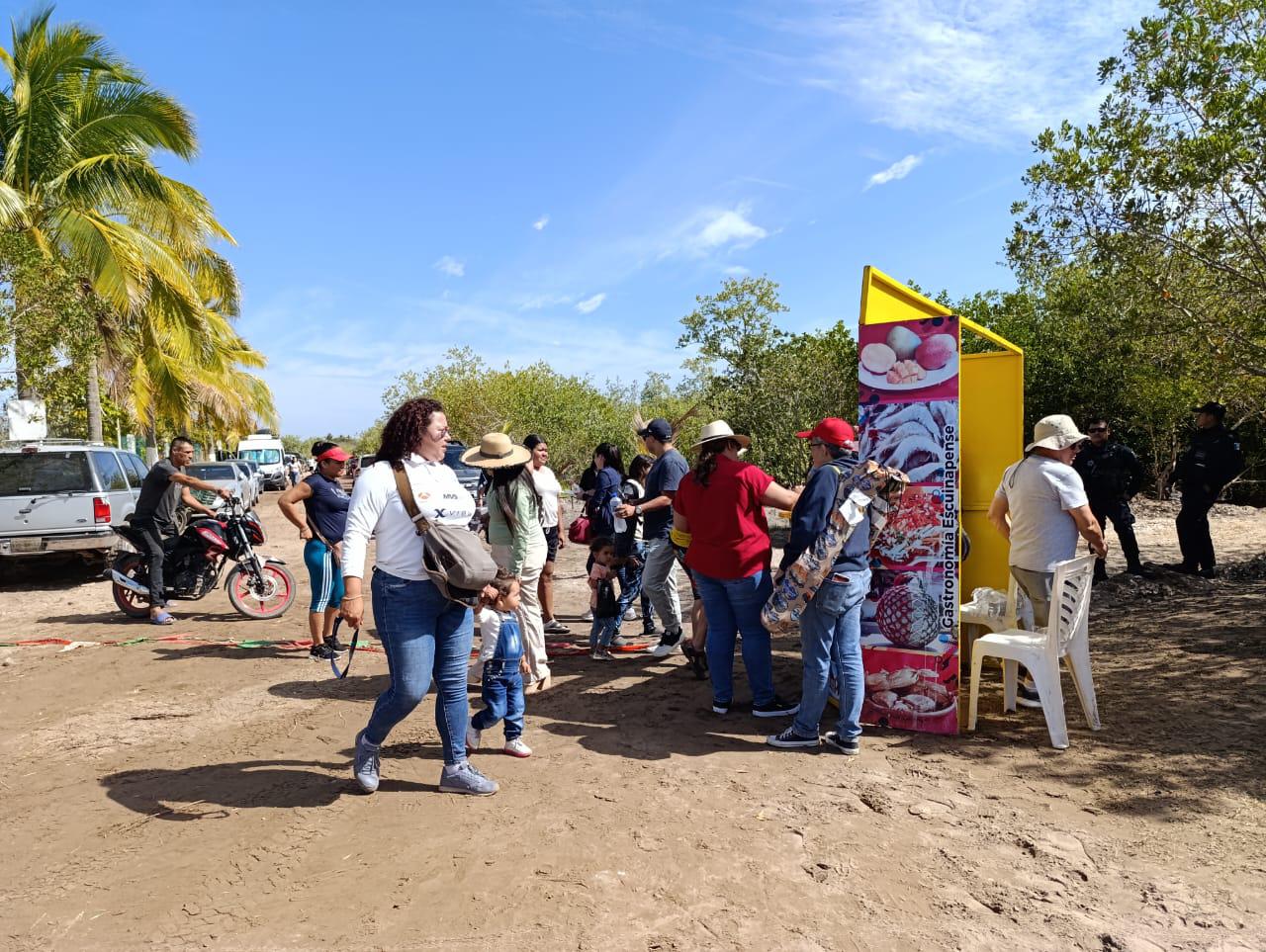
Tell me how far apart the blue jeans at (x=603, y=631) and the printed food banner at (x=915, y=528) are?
2.45 metres

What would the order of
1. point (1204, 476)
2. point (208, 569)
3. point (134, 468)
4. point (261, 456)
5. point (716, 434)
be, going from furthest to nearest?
point (261, 456) < point (134, 468) < point (1204, 476) < point (208, 569) < point (716, 434)

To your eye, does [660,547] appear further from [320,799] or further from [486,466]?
[320,799]

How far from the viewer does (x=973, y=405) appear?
557 cm

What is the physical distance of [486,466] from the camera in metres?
5.06

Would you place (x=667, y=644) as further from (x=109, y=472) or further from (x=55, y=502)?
(x=109, y=472)

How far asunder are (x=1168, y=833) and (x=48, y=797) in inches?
205

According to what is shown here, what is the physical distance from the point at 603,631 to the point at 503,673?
2392mm

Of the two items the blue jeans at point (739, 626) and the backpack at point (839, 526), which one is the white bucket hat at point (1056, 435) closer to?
the backpack at point (839, 526)

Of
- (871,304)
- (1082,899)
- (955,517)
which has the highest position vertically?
(871,304)

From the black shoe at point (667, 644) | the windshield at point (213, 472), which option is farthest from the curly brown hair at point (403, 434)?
the windshield at point (213, 472)

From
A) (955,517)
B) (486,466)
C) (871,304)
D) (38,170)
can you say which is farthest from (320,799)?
(38,170)

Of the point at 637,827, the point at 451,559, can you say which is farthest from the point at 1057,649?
the point at 451,559

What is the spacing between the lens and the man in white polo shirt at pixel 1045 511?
4598mm

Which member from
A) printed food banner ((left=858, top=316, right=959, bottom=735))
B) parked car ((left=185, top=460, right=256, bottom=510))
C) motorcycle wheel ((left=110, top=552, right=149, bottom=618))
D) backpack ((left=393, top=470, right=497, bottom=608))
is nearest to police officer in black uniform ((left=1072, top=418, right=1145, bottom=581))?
printed food banner ((left=858, top=316, right=959, bottom=735))
